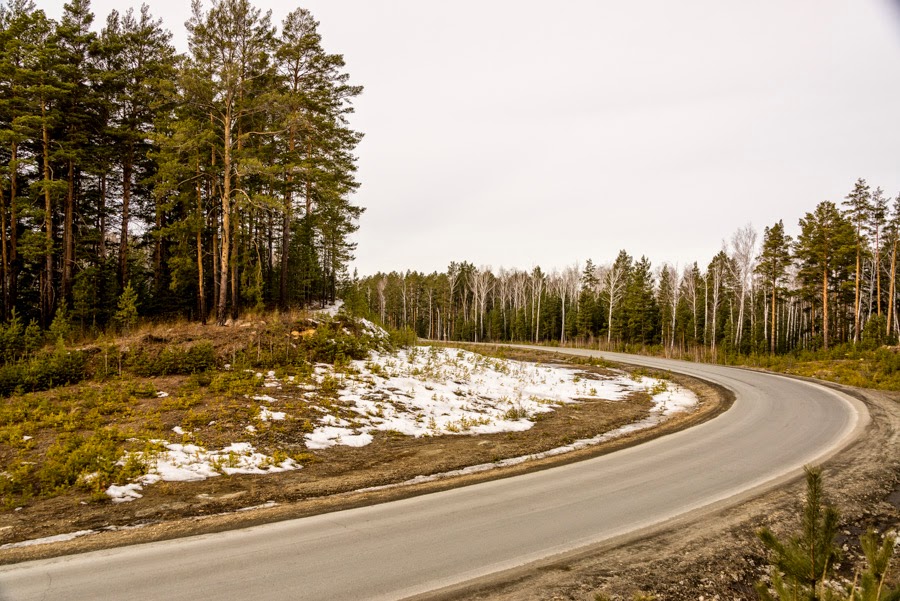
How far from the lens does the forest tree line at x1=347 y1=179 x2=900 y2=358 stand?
125 ft

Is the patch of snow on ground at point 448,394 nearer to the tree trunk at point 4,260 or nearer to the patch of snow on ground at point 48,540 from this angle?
the patch of snow on ground at point 48,540

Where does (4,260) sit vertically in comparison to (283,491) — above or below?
above

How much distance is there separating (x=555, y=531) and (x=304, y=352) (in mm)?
12714

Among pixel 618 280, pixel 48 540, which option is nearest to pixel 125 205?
pixel 48 540

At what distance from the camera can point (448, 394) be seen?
15219 mm

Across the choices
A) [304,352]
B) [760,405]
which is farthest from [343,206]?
[760,405]

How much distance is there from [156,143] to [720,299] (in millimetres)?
61519

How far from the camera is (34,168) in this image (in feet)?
79.9

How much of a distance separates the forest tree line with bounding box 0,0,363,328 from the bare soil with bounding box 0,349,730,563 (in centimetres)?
1068

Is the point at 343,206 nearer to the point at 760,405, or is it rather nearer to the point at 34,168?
the point at 34,168

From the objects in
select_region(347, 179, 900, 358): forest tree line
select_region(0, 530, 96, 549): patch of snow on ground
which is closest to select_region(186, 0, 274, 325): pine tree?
select_region(347, 179, 900, 358): forest tree line

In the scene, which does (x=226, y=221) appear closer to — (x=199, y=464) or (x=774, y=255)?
(x=199, y=464)

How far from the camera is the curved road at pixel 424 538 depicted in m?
4.66

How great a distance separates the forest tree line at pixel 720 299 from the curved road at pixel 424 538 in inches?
572
